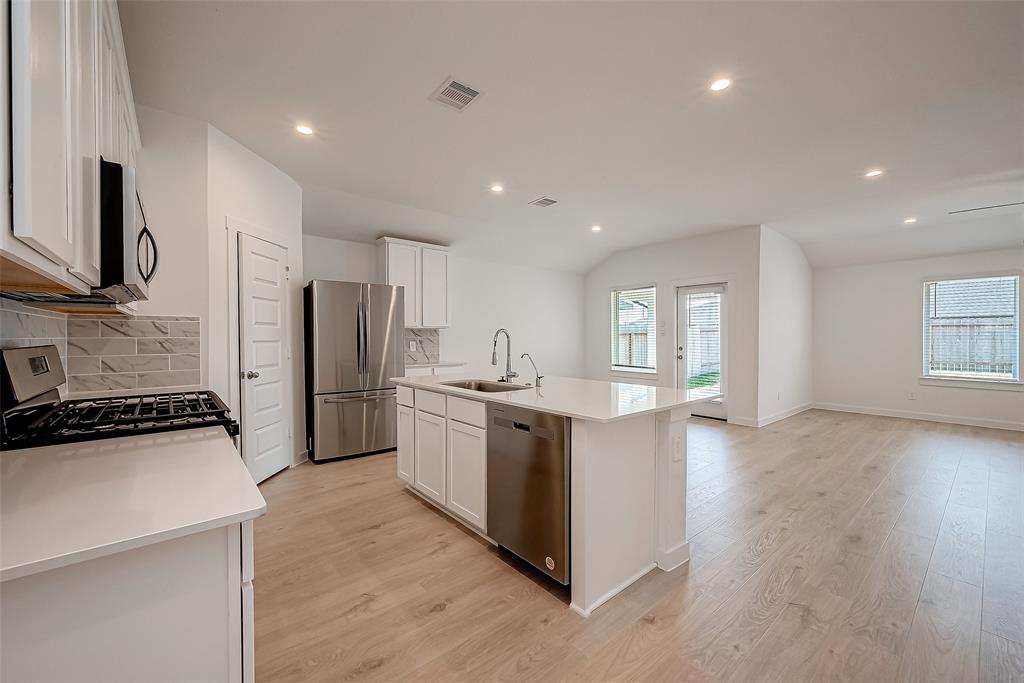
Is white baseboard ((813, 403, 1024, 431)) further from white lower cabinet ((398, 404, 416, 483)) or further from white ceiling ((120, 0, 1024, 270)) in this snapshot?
white lower cabinet ((398, 404, 416, 483))

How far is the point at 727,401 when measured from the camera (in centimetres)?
567

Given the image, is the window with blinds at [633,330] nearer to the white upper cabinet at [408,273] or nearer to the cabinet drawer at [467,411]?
the white upper cabinet at [408,273]

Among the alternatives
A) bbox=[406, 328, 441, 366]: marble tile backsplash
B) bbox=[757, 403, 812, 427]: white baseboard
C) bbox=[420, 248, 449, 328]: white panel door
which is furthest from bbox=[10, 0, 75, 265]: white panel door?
bbox=[757, 403, 812, 427]: white baseboard

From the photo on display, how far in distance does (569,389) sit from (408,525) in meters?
1.37

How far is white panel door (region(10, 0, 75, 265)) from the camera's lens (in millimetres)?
619

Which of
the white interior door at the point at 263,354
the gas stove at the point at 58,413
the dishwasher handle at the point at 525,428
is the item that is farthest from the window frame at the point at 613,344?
the gas stove at the point at 58,413

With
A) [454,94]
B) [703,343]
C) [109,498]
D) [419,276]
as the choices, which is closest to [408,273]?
[419,276]

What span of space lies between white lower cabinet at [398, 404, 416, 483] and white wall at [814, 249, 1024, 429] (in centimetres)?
684

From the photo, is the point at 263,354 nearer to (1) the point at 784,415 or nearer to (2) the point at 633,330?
(2) the point at 633,330

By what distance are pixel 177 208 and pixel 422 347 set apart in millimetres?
3261

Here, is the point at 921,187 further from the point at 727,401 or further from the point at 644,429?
the point at 644,429

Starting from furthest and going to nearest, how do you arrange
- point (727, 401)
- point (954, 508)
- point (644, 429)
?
1. point (727, 401)
2. point (954, 508)
3. point (644, 429)

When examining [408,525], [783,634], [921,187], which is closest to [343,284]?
[408,525]

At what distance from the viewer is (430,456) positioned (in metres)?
2.79
